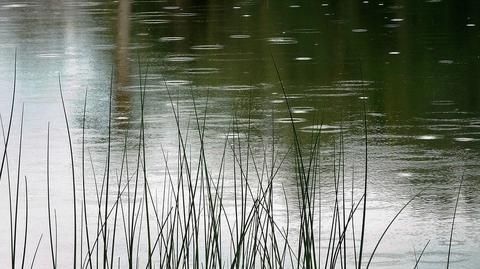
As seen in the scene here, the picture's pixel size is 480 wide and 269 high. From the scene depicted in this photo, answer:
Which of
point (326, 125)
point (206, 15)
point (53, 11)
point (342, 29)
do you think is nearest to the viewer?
point (326, 125)

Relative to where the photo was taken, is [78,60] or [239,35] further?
[239,35]

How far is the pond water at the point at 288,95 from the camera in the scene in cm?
569

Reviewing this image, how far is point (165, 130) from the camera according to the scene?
25.7ft

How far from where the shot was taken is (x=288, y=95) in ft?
29.9

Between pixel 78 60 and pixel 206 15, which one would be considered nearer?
pixel 78 60

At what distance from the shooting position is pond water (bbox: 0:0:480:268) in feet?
18.7

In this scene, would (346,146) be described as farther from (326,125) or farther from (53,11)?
(53,11)

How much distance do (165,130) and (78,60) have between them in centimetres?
424

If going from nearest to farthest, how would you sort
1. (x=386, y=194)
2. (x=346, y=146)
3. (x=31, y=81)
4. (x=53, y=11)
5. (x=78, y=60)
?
(x=386, y=194) → (x=346, y=146) → (x=31, y=81) → (x=78, y=60) → (x=53, y=11)

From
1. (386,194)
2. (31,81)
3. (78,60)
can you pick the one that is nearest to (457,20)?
(78,60)

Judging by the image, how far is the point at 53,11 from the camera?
18.4 m

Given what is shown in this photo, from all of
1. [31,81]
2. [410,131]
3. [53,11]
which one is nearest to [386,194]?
[410,131]

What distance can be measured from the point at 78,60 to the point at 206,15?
486cm

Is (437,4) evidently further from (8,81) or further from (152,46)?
(8,81)
